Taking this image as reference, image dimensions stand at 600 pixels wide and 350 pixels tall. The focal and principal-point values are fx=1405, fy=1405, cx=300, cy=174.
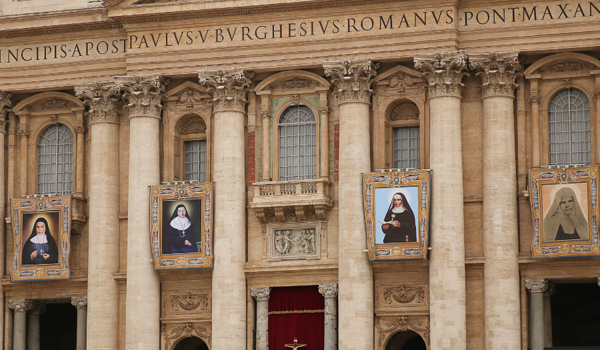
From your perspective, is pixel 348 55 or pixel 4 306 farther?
pixel 4 306

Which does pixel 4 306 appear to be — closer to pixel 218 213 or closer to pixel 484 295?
pixel 218 213

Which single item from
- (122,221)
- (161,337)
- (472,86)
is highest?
(472,86)

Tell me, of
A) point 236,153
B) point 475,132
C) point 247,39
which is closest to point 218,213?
point 236,153

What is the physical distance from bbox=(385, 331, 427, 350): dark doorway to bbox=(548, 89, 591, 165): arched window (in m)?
7.87

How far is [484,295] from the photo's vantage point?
151 ft

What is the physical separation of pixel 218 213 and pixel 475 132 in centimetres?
918

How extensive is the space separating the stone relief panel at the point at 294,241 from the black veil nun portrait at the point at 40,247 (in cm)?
812

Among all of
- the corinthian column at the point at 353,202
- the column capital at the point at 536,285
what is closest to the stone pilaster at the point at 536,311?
the column capital at the point at 536,285

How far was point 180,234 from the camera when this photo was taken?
160 ft

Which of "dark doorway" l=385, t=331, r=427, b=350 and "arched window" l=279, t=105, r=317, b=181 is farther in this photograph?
"arched window" l=279, t=105, r=317, b=181

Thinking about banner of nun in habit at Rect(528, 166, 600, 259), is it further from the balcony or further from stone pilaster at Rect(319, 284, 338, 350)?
the balcony

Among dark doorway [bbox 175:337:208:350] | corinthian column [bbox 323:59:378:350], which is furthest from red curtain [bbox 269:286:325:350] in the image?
dark doorway [bbox 175:337:208:350]

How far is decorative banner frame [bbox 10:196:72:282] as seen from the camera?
50.3m

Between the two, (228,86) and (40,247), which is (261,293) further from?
(40,247)
